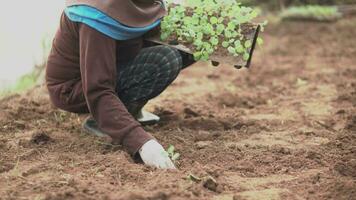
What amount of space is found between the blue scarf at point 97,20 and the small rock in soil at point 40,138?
0.66m

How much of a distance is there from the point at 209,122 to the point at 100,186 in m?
1.43

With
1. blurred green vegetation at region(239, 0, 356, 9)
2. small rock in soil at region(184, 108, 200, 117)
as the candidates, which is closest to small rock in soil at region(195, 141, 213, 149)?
small rock in soil at region(184, 108, 200, 117)

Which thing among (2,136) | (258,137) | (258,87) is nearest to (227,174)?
(258,137)

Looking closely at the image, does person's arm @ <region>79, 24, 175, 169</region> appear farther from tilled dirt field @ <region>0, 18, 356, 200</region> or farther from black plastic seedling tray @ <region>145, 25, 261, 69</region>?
black plastic seedling tray @ <region>145, 25, 261, 69</region>

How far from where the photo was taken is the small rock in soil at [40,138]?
11.2ft

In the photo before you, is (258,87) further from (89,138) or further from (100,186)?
(100,186)

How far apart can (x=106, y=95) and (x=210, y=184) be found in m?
0.67

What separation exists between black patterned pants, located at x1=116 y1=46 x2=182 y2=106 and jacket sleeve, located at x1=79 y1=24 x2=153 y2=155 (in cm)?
40

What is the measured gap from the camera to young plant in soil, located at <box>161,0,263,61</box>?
11.3ft

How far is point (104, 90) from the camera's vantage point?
3062mm

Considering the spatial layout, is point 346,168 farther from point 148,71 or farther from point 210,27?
point 148,71

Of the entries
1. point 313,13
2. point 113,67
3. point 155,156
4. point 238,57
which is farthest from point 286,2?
point 155,156

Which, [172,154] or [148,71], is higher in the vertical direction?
[148,71]

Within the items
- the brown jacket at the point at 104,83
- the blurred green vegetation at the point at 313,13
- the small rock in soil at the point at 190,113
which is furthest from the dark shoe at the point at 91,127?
the blurred green vegetation at the point at 313,13
